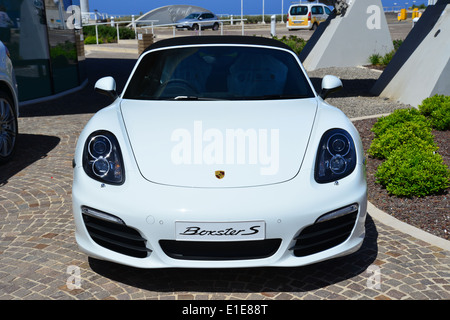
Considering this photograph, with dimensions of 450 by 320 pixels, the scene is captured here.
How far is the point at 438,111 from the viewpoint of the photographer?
24.8ft

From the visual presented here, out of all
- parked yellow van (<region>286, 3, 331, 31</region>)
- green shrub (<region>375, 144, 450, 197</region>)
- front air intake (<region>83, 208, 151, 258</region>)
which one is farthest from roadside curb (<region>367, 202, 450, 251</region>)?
parked yellow van (<region>286, 3, 331, 31</region>)

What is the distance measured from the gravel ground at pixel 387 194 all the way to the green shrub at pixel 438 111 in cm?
14

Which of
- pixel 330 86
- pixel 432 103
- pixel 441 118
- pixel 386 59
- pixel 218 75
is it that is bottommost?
pixel 386 59

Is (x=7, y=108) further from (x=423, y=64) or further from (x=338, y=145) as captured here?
(x=423, y=64)

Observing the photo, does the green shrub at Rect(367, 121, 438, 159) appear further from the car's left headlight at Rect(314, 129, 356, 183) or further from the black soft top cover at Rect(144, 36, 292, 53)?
the car's left headlight at Rect(314, 129, 356, 183)

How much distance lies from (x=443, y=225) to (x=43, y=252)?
338cm

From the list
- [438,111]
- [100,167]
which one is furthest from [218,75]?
[438,111]

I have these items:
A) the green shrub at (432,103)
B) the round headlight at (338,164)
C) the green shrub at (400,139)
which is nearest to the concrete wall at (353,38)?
the green shrub at (432,103)

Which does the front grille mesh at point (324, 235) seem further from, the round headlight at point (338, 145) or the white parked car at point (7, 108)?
the white parked car at point (7, 108)

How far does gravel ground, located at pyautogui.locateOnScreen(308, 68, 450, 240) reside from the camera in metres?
4.55

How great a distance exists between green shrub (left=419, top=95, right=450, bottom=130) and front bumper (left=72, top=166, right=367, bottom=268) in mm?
4947

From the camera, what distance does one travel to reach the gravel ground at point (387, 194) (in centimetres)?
455

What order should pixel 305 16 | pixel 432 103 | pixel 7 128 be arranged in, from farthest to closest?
pixel 305 16 < pixel 432 103 < pixel 7 128

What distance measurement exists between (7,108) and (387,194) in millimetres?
4781
